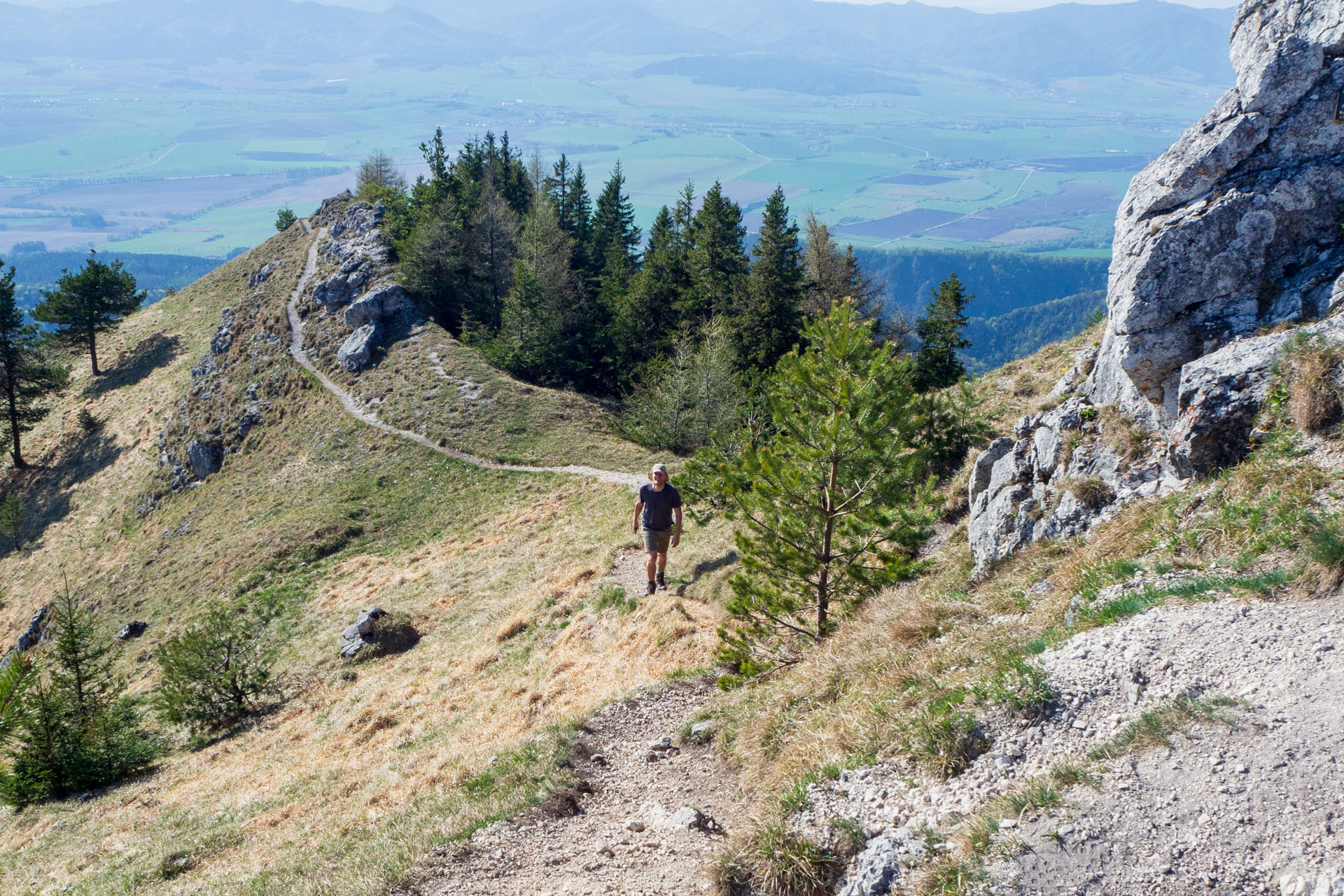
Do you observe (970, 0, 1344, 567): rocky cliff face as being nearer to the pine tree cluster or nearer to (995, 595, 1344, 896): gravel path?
(995, 595, 1344, 896): gravel path

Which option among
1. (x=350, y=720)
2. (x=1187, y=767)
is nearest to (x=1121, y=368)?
(x=1187, y=767)

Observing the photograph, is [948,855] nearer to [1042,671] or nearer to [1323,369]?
[1042,671]

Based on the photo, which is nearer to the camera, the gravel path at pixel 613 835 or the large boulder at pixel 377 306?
the gravel path at pixel 613 835

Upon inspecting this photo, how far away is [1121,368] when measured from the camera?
12125 millimetres

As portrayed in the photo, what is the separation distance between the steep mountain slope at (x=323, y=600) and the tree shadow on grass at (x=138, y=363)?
3743mm

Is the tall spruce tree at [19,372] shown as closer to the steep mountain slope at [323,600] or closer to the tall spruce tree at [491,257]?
the steep mountain slope at [323,600]

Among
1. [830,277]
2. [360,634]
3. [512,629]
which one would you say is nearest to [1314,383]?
[512,629]

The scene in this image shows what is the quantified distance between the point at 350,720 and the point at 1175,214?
19084mm

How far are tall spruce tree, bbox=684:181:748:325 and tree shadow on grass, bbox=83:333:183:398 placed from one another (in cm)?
4638

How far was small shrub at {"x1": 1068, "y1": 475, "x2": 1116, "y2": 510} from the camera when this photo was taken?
10992 millimetres

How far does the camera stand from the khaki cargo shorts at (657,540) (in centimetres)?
1731

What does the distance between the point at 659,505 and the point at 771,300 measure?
33144 millimetres

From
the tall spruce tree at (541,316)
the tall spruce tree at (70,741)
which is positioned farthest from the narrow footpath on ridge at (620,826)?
the tall spruce tree at (541,316)

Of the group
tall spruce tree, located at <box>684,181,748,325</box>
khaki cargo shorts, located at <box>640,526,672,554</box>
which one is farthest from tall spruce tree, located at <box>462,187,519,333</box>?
khaki cargo shorts, located at <box>640,526,672,554</box>
